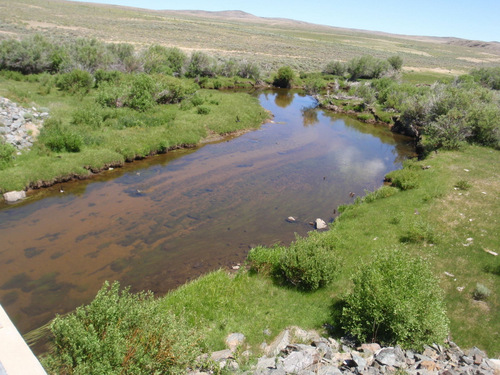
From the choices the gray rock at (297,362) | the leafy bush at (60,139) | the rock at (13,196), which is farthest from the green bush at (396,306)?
the leafy bush at (60,139)

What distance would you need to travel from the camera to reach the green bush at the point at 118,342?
6.20m

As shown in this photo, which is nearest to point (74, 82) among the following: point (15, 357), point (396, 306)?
point (15, 357)

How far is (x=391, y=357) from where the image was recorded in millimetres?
7805

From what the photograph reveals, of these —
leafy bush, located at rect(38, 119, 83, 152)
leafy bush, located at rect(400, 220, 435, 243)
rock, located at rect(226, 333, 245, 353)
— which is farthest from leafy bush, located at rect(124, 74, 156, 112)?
rock, located at rect(226, 333, 245, 353)

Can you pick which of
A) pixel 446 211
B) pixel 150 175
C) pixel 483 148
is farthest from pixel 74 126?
pixel 483 148

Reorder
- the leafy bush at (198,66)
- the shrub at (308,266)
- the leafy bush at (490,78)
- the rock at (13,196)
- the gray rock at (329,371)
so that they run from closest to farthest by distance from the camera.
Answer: the gray rock at (329,371) < the shrub at (308,266) < the rock at (13,196) < the leafy bush at (198,66) < the leafy bush at (490,78)

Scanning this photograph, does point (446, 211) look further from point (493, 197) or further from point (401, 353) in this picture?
point (401, 353)

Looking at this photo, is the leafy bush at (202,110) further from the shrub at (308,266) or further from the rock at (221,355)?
the rock at (221,355)

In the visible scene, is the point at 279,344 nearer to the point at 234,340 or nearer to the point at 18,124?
the point at 234,340

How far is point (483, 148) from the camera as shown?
91.5ft

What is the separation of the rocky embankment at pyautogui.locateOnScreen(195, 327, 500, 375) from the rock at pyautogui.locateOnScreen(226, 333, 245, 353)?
0.09ft

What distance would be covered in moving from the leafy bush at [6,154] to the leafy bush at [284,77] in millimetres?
45733

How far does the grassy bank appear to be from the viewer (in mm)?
20344

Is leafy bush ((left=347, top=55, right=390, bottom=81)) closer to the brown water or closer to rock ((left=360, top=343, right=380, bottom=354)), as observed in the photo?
the brown water
